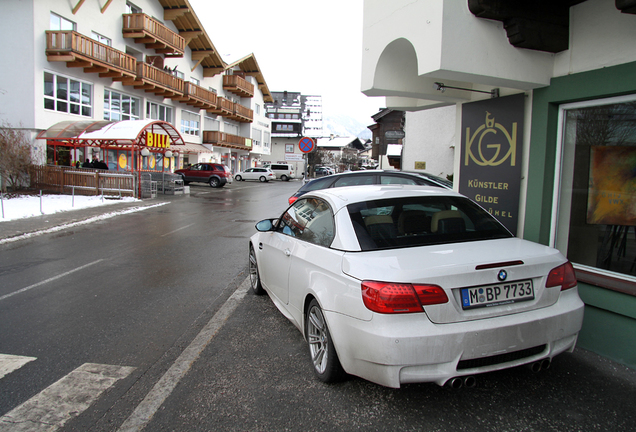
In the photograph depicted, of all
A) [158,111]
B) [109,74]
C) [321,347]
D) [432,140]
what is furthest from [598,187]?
[158,111]

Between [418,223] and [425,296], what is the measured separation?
0.91 m

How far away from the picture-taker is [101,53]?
2461cm

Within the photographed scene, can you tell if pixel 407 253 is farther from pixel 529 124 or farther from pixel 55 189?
pixel 55 189

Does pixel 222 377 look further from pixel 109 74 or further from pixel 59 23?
pixel 109 74

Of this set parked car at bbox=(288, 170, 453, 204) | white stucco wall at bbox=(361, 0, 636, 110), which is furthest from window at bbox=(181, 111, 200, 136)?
white stucco wall at bbox=(361, 0, 636, 110)

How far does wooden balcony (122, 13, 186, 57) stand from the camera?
28.2 m

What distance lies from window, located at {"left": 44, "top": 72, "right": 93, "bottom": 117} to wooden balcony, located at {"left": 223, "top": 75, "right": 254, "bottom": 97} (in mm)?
24030

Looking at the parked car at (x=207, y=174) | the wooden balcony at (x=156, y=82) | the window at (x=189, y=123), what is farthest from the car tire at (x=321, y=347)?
the window at (x=189, y=123)

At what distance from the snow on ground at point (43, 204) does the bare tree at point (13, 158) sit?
4.71 ft

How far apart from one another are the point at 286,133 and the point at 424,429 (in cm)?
8009

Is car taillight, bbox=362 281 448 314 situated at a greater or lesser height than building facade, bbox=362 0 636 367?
lesser

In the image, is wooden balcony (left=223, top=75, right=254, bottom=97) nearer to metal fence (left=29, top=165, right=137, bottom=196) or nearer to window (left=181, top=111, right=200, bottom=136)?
window (left=181, top=111, right=200, bottom=136)

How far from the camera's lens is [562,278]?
3062 mm

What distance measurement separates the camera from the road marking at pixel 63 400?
9.20 ft
